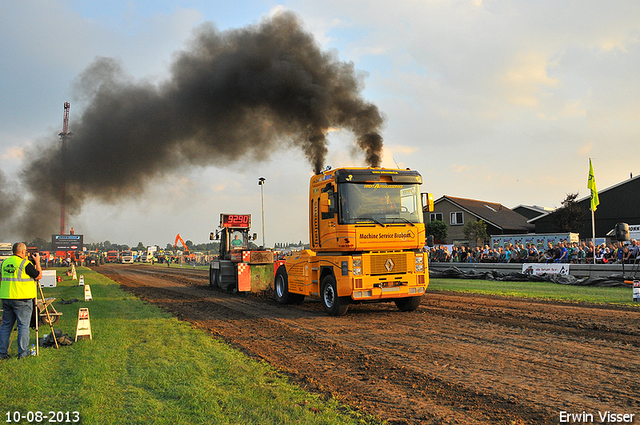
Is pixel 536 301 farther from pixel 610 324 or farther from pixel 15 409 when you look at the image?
pixel 15 409

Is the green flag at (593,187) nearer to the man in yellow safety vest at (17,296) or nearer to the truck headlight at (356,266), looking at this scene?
the truck headlight at (356,266)

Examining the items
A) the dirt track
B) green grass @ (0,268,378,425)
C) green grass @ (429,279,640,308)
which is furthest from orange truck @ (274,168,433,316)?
green grass @ (429,279,640,308)

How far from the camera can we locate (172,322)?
10898mm

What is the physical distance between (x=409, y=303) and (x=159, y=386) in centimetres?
773

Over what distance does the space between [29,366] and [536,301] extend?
41.3 feet

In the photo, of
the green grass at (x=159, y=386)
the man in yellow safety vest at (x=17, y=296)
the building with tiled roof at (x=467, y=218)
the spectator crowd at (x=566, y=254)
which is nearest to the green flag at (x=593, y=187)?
the spectator crowd at (x=566, y=254)

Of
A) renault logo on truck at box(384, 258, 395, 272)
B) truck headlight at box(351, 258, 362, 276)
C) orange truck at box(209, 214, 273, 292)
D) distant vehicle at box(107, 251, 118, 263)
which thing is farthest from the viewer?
distant vehicle at box(107, 251, 118, 263)

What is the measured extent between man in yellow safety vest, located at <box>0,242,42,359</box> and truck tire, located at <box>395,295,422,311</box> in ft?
28.0

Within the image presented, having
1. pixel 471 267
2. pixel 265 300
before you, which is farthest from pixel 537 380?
pixel 471 267

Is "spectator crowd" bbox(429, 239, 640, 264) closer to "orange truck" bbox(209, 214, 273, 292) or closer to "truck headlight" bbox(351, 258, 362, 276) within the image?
"truck headlight" bbox(351, 258, 362, 276)

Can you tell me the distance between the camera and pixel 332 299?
11.6 metres

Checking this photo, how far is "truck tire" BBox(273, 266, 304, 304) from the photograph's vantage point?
47.0ft

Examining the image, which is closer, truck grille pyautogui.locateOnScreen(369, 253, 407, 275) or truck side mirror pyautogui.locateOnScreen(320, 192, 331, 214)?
truck grille pyautogui.locateOnScreen(369, 253, 407, 275)

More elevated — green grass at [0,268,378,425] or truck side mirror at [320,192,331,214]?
truck side mirror at [320,192,331,214]
